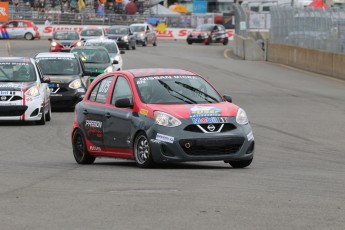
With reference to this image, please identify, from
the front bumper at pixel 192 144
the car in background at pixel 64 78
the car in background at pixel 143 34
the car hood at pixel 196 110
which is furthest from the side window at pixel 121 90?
the car in background at pixel 143 34

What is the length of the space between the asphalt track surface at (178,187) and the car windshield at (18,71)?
3.41 feet

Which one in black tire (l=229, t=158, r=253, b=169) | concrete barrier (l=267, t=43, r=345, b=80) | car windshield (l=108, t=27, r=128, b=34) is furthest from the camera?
car windshield (l=108, t=27, r=128, b=34)

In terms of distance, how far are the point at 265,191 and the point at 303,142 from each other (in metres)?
8.86

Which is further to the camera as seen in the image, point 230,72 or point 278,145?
point 230,72

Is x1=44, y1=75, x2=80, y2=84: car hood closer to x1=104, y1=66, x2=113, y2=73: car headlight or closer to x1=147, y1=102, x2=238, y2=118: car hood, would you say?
x1=104, y1=66, x2=113, y2=73: car headlight

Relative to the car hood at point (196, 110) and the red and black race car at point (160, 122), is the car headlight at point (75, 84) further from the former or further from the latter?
the car hood at point (196, 110)

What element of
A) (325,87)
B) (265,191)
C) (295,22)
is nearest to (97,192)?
(265,191)

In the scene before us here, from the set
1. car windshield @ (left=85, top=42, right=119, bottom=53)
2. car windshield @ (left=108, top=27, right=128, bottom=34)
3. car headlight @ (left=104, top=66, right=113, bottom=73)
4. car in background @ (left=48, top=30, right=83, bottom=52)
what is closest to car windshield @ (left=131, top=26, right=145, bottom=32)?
car windshield @ (left=108, top=27, right=128, bottom=34)

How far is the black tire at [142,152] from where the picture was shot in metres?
13.4

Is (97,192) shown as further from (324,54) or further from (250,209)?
(324,54)

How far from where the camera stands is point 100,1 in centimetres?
8856

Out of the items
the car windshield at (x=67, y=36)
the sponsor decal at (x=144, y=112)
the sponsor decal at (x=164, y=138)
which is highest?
the sponsor decal at (x=144, y=112)

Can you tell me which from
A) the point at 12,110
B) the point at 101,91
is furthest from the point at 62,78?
the point at 101,91

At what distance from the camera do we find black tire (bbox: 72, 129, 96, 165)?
1512 cm
